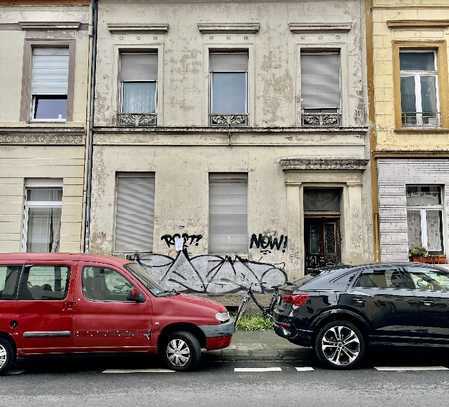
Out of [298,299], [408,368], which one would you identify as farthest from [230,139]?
[408,368]

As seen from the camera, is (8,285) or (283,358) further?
(283,358)

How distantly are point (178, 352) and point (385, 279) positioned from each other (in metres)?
3.49

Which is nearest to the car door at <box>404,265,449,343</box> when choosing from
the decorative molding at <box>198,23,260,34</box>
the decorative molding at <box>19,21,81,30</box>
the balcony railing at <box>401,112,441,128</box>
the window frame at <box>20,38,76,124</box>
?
the balcony railing at <box>401,112,441,128</box>

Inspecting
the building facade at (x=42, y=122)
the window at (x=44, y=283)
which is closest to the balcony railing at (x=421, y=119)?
the building facade at (x=42, y=122)

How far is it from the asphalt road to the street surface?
0.01 metres

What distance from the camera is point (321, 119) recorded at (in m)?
13.4

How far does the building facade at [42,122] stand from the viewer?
43.2ft

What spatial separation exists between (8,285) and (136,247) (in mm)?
5964

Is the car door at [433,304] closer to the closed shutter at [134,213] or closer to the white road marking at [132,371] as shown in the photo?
the white road marking at [132,371]

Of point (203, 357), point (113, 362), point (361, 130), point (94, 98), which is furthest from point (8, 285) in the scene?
point (361, 130)

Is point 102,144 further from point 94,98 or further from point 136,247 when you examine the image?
point 136,247

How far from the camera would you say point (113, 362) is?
7.78 m

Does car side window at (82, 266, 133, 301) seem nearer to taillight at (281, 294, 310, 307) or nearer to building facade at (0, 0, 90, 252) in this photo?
taillight at (281, 294, 310, 307)

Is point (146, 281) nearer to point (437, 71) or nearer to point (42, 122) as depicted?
point (42, 122)
